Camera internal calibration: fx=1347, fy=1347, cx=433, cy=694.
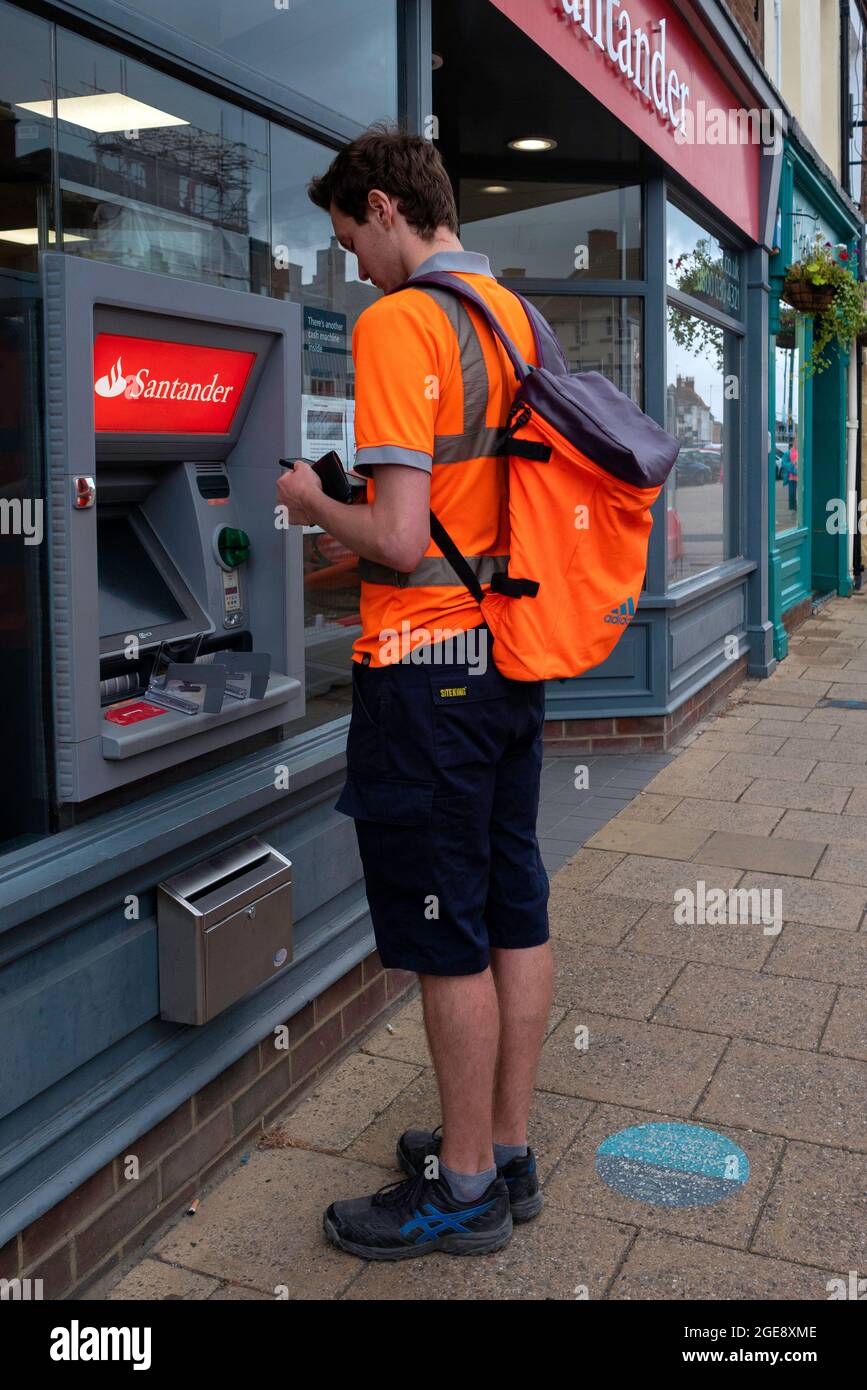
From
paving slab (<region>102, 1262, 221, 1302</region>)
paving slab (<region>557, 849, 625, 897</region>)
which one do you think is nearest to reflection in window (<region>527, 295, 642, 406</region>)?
paving slab (<region>557, 849, 625, 897</region>)

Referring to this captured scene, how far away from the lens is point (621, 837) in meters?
5.78

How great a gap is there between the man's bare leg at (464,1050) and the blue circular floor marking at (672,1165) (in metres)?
0.50

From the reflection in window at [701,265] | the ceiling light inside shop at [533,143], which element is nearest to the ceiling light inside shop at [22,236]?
the ceiling light inside shop at [533,143]

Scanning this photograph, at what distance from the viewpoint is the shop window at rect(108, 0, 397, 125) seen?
3064 millimetres

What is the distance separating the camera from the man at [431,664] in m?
2.45

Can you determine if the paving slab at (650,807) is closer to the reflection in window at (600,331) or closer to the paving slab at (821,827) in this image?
the paving slab at (821,827)

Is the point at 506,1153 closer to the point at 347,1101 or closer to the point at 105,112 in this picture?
the point at 347,1101

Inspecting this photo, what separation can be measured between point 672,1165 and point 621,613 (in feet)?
4.48

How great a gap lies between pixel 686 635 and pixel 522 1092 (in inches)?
216

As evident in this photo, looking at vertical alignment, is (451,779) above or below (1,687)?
below

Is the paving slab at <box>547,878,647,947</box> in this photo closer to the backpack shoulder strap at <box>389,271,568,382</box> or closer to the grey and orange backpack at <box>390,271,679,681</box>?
the grey and orange backpack at <box>390,271,679,681</box>

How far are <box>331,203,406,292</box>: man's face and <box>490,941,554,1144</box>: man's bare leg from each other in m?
1.40
